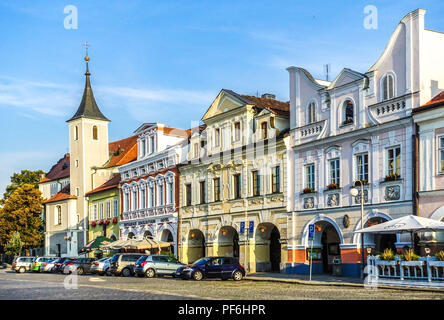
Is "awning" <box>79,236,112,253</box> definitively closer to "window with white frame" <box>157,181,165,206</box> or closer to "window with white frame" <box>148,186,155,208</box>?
"window with white frame" <box>148,186,155,208</box>

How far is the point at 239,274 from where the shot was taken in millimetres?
36125

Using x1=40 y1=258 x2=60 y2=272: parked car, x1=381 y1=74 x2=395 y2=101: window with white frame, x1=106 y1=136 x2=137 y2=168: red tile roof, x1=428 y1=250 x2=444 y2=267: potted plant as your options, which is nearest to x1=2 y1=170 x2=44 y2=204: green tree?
x1=106 y1=136 x2=137 y2=168: red tile roof

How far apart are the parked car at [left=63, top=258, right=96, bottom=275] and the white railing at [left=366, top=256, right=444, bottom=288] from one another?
25.8 m

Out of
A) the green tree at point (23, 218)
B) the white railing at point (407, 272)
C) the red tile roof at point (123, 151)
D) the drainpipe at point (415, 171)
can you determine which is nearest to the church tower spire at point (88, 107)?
the red tile roof at point (123, 151)

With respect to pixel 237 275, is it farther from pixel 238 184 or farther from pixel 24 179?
pixel 24 179

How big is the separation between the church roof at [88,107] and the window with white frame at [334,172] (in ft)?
125

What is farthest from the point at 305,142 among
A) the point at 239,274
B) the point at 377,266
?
the point at 377,266

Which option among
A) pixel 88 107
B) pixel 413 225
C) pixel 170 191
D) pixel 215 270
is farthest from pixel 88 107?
pixel 413 225

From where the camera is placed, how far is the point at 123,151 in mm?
68250

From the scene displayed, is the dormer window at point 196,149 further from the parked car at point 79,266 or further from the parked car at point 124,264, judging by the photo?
the parked car at point 79,266

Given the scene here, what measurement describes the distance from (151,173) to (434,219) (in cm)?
2843

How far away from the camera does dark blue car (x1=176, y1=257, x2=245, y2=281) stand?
35906 millimetres
